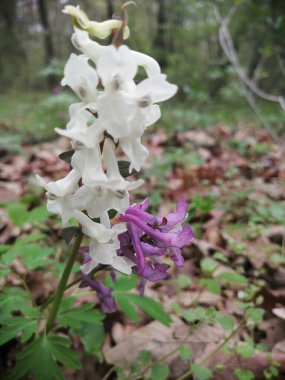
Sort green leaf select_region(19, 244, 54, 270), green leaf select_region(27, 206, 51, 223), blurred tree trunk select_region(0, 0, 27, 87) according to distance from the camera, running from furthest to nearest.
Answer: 1. blurred tree trunk select_region(0, 0, 27, 87)
2. green leaf select_region(27, 206, 51, 223)
3. green leaf select_region(19, 244, 54, 270)

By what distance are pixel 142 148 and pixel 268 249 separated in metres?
1.64

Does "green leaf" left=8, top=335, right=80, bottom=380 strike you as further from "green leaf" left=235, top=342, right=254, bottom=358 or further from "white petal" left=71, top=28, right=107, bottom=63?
"white petal" left=71, top=28, right=107, bottom=63

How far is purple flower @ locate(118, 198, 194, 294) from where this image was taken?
1199mm

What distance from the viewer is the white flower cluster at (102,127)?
968mm

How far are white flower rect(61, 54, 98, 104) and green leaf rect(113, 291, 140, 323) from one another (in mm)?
933

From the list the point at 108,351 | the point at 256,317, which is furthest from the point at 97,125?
the point at 108,351

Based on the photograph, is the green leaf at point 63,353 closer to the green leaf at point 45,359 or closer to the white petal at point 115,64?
the green leaf at point 45,359

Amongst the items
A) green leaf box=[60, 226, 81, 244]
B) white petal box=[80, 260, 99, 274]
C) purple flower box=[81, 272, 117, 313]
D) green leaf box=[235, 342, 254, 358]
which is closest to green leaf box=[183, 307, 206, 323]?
green leaf box=[235, 342, 254, 358]

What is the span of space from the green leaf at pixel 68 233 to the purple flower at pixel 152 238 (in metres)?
0.16

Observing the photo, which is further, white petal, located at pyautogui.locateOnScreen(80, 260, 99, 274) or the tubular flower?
white petal, located at pyautogui.locateOnScreen(80, 260, 99, 274)

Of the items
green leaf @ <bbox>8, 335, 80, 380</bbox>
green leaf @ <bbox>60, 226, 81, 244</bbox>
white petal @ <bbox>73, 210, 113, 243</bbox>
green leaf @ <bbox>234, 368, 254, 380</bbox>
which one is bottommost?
green leaf @ <bbox>234, 368, 254, 380</bbox>

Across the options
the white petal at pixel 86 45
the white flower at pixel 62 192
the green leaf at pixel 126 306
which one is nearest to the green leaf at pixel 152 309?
the green leaf at pixel 126 306

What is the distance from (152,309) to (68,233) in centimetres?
64

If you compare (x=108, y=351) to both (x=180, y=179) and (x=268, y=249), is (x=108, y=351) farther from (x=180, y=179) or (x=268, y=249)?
(x=180, y=179)
